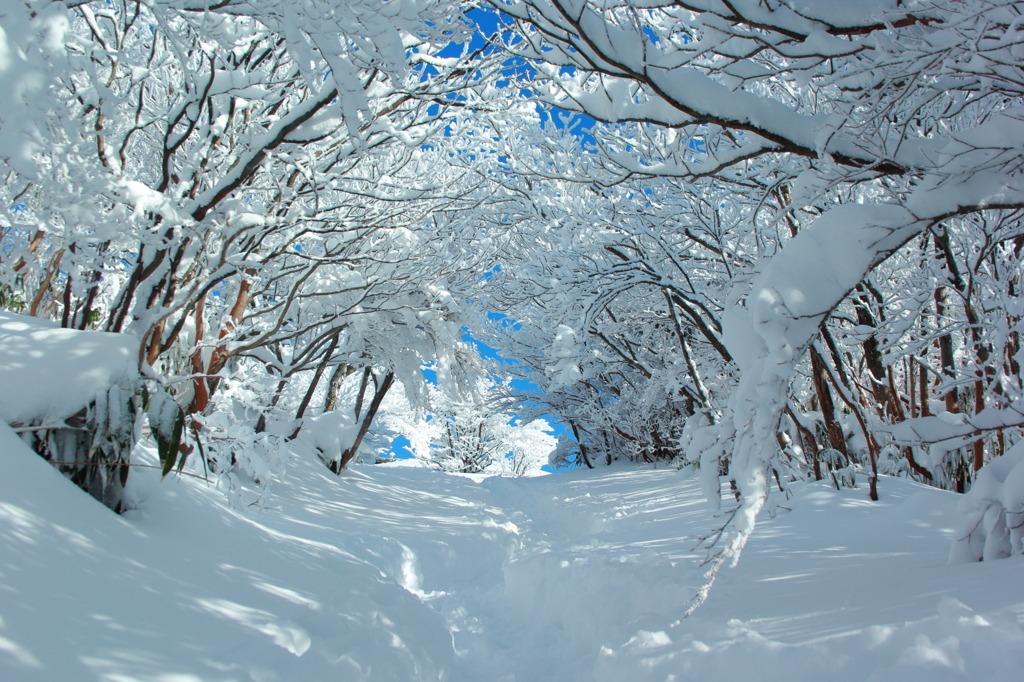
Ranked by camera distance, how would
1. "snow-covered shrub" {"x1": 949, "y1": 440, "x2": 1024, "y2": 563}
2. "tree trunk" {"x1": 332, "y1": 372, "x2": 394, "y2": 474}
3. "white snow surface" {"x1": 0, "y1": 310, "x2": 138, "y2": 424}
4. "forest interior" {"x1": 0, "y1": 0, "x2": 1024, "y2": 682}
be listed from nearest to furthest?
"forest interior" {"x1": 0, "y1": 0, "x2": 1024, "y2": 682}
"snow-covered shrub" {"x1": 949, "y1": 440, "x2": 1024, "y2": 563}
"white snow surface" {"x1": 0, "y1": 310, "x2": 138, "y2": 424}
"tree trunk" {"x1": 332, "y1": 372, "x2": 394, "y2": 474}

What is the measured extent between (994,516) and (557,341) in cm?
434

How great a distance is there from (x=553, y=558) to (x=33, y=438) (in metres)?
3.51

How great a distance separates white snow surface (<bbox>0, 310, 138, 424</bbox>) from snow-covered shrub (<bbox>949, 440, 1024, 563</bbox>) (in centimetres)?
A: 428

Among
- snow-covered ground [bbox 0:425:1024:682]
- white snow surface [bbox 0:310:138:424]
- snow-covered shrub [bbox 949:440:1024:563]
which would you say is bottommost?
snow-covered ground [bbox 0:425:1024:682]

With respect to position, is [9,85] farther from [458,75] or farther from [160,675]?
[458,75]

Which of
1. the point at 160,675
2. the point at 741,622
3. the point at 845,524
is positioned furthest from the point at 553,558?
the point at 160,675

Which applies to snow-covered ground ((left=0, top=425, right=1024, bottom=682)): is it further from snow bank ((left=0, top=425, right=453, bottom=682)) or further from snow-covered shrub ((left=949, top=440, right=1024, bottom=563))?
snow-covered shrub ((left=949, top=440, right=1024, bottom=563))

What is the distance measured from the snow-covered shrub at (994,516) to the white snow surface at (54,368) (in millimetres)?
4284

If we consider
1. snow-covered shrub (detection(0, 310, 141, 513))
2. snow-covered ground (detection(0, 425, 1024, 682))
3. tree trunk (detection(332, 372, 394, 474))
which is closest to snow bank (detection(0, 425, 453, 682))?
snow-covered ground (detection(0, 425, 1024, 682))

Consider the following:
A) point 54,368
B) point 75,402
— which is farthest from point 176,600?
point 54,368

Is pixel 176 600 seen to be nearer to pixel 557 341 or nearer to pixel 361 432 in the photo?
pixel 557 341

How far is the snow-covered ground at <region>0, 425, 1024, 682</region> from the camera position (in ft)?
5.38

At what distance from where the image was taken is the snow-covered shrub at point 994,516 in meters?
2.08

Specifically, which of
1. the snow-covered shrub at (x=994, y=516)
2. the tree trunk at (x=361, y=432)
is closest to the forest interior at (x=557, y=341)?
the snow-covered shrub at (x=994, y=516)
